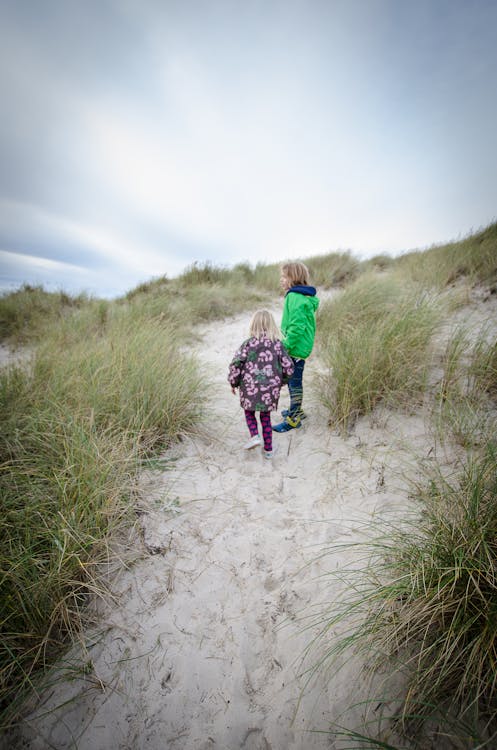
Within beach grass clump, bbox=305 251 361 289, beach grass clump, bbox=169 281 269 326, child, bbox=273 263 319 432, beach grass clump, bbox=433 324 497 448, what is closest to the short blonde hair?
child, bbox=273 263 319 432

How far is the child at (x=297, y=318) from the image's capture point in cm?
305

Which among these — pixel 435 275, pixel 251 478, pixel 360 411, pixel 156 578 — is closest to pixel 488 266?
pixel 435 275

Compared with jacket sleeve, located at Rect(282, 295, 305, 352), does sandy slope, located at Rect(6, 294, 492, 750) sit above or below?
below

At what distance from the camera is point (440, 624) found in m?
1.09

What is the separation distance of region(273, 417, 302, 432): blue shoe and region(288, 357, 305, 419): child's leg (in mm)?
50

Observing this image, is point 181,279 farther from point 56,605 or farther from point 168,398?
point 56,605

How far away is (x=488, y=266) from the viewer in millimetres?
4691

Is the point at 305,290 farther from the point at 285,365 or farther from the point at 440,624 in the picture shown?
the point at 440,624

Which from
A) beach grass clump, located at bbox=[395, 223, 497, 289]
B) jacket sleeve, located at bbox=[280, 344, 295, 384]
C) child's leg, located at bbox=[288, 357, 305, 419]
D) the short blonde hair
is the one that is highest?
beach grass clump, located at bbox=[395, 223, 497, 289]

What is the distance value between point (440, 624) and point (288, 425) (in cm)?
210

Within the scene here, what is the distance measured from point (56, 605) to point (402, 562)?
5.40 feet

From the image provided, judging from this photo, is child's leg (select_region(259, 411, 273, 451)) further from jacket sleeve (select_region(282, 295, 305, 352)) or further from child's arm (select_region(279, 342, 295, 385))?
jacket sleeve (select_region(282, 295, 305, 352))

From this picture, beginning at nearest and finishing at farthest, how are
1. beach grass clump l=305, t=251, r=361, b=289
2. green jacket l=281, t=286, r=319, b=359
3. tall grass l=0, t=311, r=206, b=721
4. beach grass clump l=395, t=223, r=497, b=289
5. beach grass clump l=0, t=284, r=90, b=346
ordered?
tall grass l=0, t=311, r=206, b=721 < green jacket l=281, t=286, r=319, b=359 < beach grass clump l=395, t=223, r=497, b=289 < beach grass clump l=0, t=284, r=90, b=346 < beach grass clump l=305, t=251, r=361, b=289

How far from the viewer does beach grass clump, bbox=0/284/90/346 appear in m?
6.13
